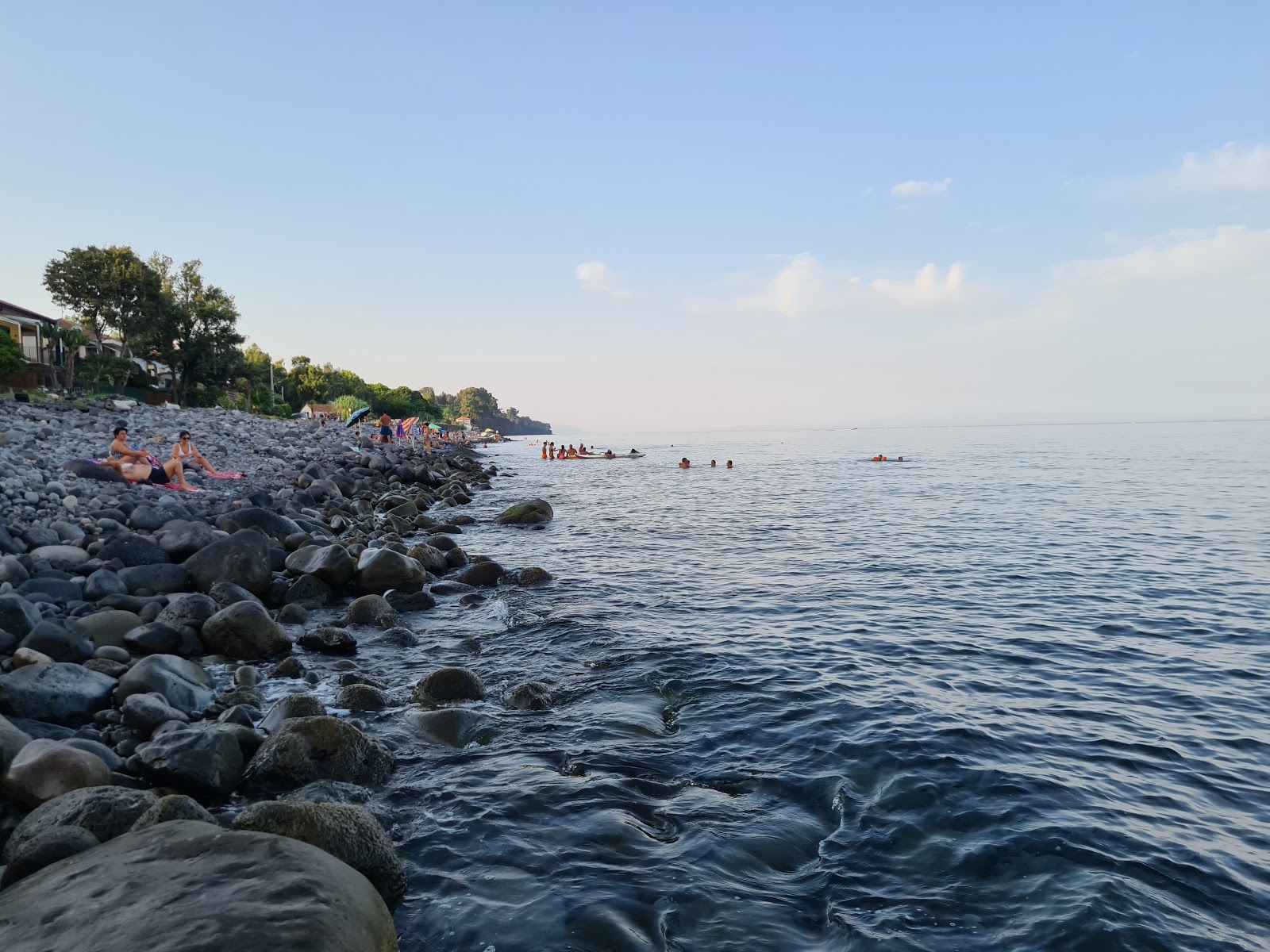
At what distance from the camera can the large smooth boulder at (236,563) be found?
11141 mm

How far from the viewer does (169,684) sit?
23.9 feet

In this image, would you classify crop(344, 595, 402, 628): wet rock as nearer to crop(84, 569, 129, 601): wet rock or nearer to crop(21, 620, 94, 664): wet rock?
crop(84, 569, 129, 601): wet rock

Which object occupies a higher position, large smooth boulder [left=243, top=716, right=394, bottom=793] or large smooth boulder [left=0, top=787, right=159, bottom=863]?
large smooth boulder [left=0, top=787, right=159, bottom=863]

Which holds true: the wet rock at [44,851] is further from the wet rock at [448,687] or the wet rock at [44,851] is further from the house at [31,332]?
the house at [31,332]

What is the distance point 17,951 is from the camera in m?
3.05

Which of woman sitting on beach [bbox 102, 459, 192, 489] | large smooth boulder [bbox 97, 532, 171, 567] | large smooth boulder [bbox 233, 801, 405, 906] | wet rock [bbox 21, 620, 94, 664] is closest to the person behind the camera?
large smooth boulder [bbox 233, 801, 405, 906]

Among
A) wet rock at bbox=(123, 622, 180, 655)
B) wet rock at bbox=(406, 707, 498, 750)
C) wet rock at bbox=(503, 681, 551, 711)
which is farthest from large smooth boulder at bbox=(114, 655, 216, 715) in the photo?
wet rock at bbox=(503, 681, 551, 711)

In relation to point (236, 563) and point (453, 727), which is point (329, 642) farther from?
point (453, 727)

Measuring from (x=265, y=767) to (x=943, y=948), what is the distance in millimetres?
5335

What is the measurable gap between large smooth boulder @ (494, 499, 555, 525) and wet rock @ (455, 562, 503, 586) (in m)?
9.05

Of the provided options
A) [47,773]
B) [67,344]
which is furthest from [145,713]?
[67,344]

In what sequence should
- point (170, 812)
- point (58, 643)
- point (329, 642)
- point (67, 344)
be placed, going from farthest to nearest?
point (67, 344) < point (329, 642) < point (58, 643) < point (170, 812)

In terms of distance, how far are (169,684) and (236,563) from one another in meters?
4.46

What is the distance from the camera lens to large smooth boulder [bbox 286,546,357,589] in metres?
12.8
